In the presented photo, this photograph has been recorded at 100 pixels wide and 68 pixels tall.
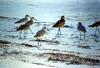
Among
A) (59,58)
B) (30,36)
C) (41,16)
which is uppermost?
(41,16)

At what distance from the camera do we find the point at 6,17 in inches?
114

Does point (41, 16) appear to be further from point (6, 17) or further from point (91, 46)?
point (91, 46)

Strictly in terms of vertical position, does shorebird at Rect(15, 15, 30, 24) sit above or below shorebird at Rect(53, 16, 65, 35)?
above

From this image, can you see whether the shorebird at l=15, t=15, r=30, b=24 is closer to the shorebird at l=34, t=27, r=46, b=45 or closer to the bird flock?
the bird flock

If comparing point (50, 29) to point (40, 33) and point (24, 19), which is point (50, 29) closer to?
point (40, 33)

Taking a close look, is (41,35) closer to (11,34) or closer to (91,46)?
(11,34)

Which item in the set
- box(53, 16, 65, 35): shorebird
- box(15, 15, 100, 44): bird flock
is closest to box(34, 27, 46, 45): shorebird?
box(15, 15, 100, 44): bird flock

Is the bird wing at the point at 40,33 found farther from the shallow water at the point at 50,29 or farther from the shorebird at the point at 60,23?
the shorebird at the point at 60,23

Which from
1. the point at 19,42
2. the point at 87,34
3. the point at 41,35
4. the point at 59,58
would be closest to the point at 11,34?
the point at 19,42

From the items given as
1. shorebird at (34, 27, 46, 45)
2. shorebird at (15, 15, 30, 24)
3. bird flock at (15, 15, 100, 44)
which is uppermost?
shorebird at (15, 15, 30, 24)

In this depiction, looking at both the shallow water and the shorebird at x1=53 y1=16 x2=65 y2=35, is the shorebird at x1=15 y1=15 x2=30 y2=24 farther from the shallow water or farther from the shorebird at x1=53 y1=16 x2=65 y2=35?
the shorebird at x1=53 y1=16 x2=65 y2=35

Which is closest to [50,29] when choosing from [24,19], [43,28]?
[43,28]

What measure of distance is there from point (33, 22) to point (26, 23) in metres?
0.07

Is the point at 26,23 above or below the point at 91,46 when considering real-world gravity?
above
